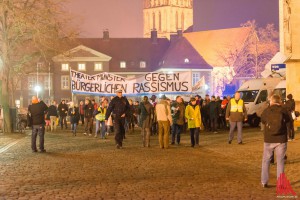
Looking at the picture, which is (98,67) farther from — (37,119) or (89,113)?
(37,119)

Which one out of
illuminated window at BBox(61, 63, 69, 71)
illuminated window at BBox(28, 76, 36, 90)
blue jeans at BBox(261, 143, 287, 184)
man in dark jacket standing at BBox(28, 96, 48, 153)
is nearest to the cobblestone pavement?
blue jeans at BBox(261, 143, 287, 184)

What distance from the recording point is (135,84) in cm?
3588

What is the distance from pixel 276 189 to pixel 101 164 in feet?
19.2

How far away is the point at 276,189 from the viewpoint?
11523 millimetres

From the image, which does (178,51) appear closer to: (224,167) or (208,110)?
(208,110)

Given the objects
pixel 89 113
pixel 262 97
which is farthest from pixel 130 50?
pixel 89 113

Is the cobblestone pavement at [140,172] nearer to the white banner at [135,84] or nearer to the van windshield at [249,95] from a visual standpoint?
the white banner at [135,84]

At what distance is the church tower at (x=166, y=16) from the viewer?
17850cm

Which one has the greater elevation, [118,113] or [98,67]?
[98,67]

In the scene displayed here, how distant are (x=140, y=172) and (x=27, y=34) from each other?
67.4 feet

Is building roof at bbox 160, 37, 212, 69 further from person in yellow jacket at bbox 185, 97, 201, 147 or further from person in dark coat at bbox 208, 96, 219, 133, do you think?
person in yellow jacket at bbox 185, 97, 201, 147

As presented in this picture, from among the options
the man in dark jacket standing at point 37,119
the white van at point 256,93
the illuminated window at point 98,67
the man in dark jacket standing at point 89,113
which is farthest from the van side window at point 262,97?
the illuminated window at point 98,67

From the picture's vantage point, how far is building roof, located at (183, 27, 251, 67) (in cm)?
9912

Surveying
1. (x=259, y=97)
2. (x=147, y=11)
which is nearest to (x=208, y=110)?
(x=259, y=97)
